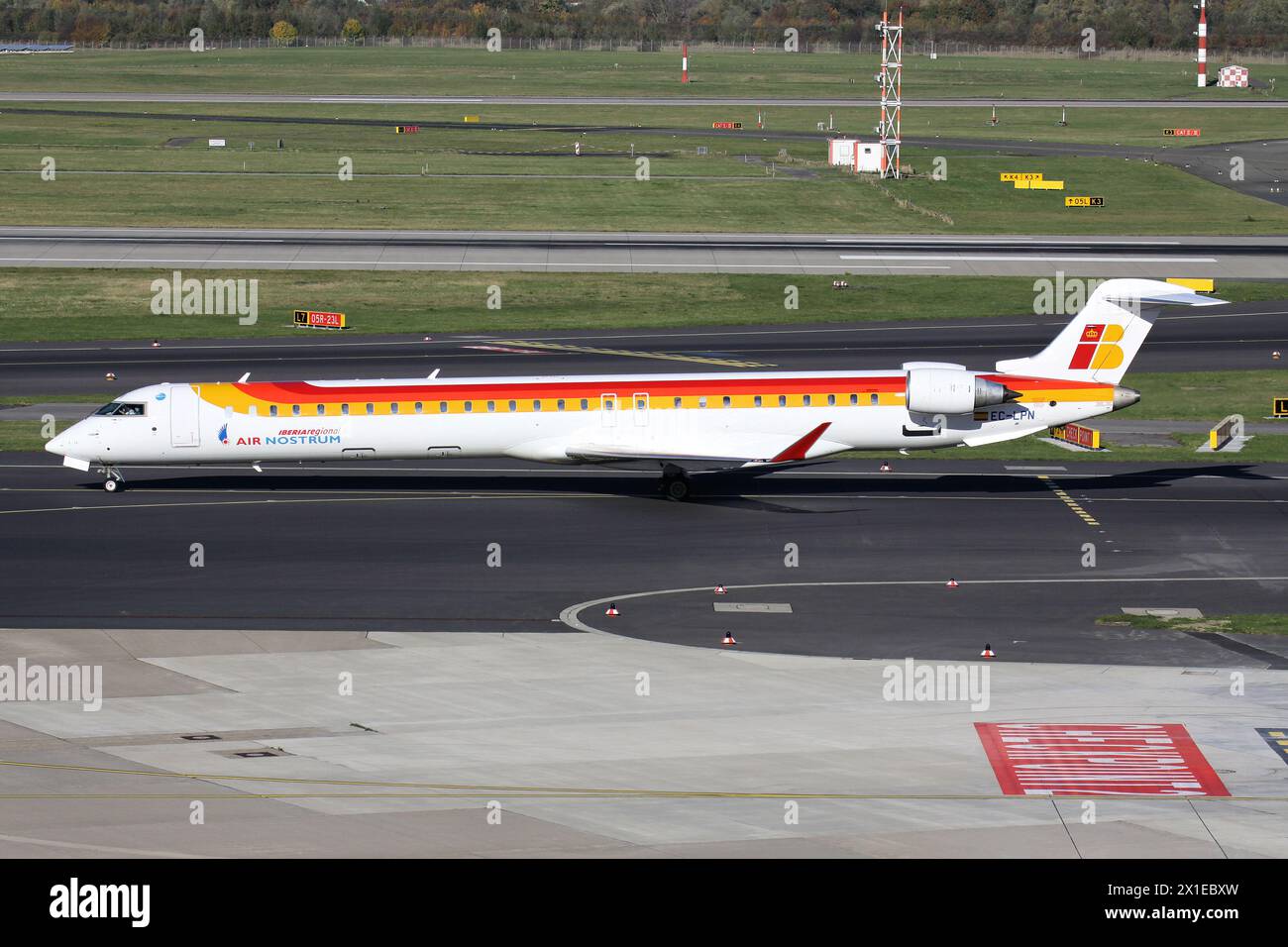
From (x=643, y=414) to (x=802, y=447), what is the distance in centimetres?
448

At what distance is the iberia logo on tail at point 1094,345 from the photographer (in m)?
47.5

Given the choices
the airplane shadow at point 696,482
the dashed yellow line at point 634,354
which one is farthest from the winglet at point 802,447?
the dashed yellow line at point 634,354

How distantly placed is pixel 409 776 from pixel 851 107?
142 m

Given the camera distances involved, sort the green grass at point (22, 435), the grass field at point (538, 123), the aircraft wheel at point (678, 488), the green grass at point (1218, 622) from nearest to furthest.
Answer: the green grass at point (1218, 622)
the aircraft wheel at point (678, 488)
the green grass at point (22, 435)
the grass field at point (538, 123)

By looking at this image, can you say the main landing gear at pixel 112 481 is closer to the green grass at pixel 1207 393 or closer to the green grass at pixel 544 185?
the green grass at pixel 1207 393

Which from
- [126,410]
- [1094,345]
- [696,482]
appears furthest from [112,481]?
[1094,345]

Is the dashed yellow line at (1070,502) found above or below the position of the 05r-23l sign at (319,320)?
below

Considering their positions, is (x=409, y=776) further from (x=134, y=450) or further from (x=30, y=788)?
(x=134, y=450)

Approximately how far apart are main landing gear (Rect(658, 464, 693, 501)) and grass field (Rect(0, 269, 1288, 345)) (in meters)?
26.6

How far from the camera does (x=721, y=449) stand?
47.0 metres

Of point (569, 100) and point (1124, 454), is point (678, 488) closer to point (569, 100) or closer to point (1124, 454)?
point (1124, 454)

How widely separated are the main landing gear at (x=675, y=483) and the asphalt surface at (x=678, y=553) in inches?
25.5

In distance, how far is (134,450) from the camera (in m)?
47.9
